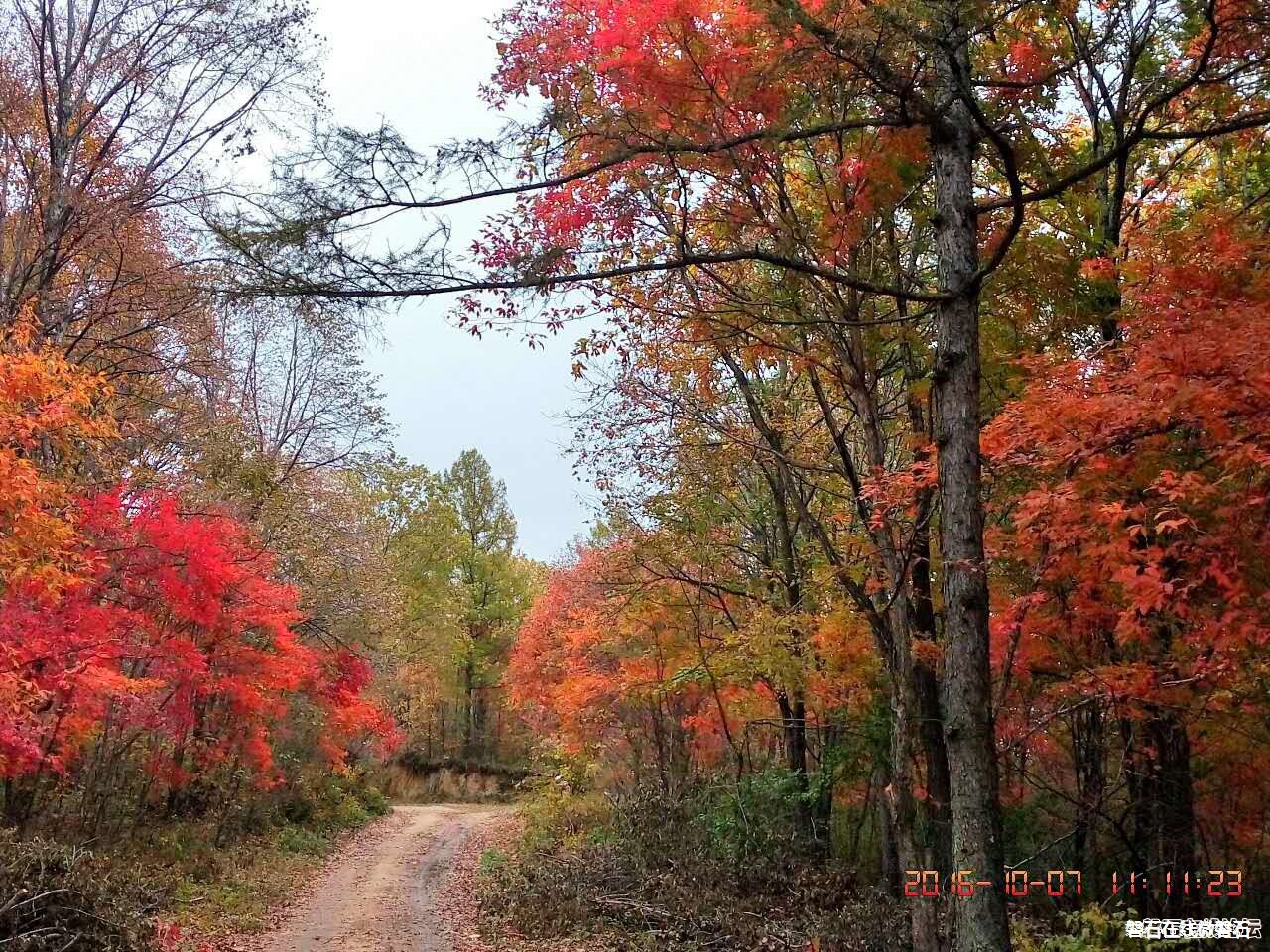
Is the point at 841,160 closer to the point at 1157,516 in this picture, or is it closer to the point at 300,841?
the point at 1157,516

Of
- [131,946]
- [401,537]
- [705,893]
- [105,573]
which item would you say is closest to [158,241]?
[105,573]

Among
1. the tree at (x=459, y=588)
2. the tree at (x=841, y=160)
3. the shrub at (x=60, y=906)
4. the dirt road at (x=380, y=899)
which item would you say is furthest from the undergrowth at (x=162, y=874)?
the tree at (x=459, y=588)

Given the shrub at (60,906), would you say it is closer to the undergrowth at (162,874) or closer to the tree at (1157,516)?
the undergrowth at (162,874)

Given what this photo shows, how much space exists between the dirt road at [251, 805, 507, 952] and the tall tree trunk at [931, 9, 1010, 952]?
25.1ft

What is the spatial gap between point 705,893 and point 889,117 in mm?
8617

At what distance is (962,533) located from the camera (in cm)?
438

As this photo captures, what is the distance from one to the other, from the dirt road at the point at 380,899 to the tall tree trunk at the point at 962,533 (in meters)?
7.64

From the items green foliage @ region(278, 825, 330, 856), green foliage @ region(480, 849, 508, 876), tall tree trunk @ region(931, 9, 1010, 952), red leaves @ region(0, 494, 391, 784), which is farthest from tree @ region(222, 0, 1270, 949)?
green foliage @ region(278, 825, 330, 856)

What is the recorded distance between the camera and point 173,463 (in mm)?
16406

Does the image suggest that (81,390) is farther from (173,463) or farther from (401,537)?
(401,537)
